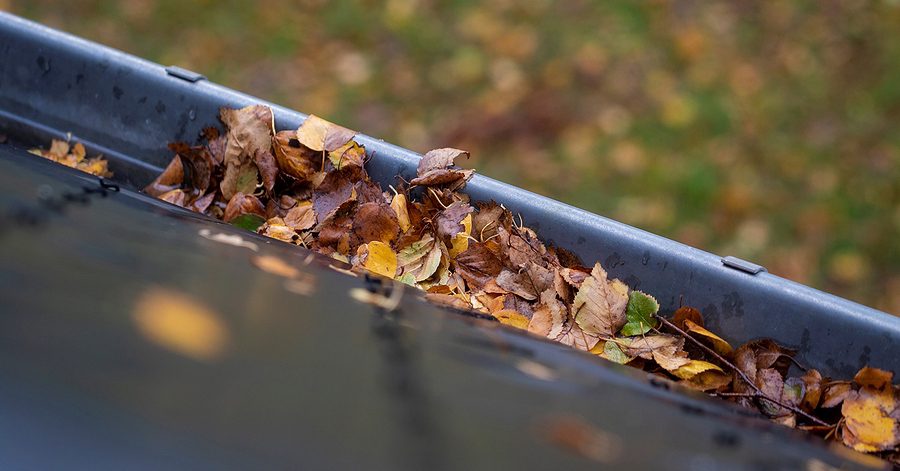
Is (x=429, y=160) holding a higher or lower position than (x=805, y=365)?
higher

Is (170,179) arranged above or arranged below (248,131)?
below

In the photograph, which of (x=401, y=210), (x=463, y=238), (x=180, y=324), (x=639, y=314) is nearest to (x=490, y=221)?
(x=463, y=238)

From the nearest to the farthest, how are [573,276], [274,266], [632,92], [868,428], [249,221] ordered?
[274,266]
[868,428]
[573,276]
[249,221]
[632,92]

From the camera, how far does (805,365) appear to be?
1316 mm

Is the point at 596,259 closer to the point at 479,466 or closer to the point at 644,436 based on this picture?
the point at 644,436

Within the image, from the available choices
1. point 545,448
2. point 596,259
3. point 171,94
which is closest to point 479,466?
point 545,448

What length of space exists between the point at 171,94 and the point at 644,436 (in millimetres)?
1261

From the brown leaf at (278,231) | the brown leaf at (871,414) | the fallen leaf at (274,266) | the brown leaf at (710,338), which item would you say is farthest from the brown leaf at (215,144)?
the brown leaf at (871,414)

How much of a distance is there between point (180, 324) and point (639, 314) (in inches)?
31.9

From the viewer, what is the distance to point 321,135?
1.58m

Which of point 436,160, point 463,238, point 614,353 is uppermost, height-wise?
point 436,160

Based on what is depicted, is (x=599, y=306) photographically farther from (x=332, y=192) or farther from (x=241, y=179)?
(x=241, y=179)

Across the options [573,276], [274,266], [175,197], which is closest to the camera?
[274,266]

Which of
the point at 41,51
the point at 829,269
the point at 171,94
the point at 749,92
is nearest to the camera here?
the point at 171,94
